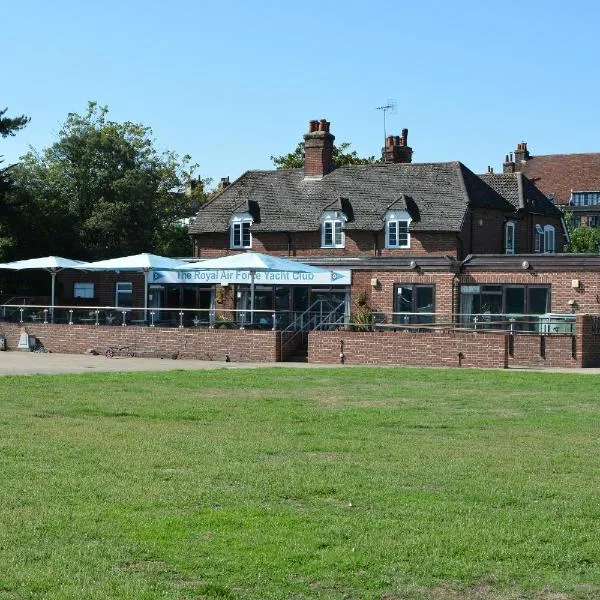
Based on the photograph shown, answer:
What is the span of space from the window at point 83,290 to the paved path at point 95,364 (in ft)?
34.4

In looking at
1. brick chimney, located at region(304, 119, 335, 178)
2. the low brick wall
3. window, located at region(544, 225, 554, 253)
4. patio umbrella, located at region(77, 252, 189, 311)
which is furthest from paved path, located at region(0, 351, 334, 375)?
window, located at region(544, 225, 554, 253)

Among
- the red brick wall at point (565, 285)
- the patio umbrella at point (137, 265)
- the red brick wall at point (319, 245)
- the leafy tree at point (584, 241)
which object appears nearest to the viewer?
the red brick wall at point (565, 285)

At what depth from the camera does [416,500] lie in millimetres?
10062

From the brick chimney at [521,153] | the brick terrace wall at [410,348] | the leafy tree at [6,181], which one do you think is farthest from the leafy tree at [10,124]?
the brick chimney at [521,153]

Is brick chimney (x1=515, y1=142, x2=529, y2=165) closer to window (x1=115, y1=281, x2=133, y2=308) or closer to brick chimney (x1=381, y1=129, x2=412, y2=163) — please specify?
brick chimney (x1=381, y1=129, x2=412, y2=163)

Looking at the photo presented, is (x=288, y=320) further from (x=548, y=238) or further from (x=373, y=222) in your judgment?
(x=548, y=238)

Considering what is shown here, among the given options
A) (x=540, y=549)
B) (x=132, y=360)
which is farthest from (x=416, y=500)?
(x=132, y=360)

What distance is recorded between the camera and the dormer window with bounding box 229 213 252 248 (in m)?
49.6

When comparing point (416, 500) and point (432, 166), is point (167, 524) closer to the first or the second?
point (416, 500)

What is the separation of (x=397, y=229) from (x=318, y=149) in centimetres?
628

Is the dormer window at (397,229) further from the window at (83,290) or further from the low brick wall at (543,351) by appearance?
the low brick wall at (543,351)

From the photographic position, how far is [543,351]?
107ft

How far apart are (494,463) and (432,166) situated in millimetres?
37207

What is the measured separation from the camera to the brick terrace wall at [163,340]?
34438 mm
